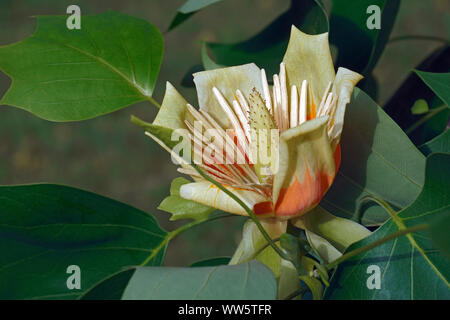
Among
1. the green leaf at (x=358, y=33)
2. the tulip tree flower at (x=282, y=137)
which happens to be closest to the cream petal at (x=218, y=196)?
the tulip tree flower at (x=282, y=137)

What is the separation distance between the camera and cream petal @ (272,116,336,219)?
0.34m

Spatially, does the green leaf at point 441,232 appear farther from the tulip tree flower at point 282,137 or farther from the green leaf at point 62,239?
the green leaf at point 62,239

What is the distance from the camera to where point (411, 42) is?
7.69ft

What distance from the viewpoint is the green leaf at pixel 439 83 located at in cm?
44

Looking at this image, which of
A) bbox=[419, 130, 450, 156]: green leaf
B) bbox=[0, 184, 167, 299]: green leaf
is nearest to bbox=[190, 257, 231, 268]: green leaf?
bbox=[0, 184, 167, 299]: green leaf

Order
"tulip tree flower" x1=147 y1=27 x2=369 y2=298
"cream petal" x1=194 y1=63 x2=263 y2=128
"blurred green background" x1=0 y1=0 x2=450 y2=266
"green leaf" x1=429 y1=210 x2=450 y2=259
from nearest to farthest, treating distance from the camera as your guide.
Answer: "green leaf" x1=429 y1=210 x2=450 y2=259 → "tulip tree flower" x1=147 y1=27 x2=369 y2=298 → "cream petal" x1=194 y1=63 x2=263 y2=128 → "blurred green background" x1=0 y1=0 x2=450 y2=266

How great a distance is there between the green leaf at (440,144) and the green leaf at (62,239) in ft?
0.79

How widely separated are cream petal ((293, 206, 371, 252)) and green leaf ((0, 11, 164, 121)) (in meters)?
0.19

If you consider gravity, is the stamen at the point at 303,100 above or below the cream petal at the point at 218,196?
above

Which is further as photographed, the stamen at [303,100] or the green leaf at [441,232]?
the stamen at [303,100]

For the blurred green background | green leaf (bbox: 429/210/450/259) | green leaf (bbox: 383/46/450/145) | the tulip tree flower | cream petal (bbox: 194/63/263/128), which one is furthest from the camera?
A: the blurred green background

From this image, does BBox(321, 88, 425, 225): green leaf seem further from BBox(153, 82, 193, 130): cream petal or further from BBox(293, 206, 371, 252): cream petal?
BBox(153, 82, 193, 130): cream petal

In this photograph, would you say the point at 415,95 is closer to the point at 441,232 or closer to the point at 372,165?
the point at 372,165

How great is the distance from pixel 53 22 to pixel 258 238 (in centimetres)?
27
